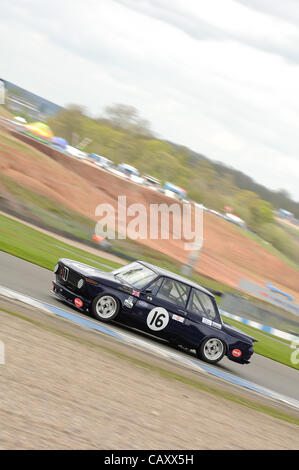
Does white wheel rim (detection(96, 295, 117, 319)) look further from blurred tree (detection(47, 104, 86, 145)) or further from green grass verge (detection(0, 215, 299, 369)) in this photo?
blurred tree (detection(47, 104, 86, 145))

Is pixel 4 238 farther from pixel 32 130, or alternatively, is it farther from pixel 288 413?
pixel 32 130

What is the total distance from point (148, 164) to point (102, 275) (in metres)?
91.3

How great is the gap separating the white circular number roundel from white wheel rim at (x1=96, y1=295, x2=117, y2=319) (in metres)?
0.66

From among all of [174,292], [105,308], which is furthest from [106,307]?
[174,292]

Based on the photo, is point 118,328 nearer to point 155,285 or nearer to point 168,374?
point 155,285

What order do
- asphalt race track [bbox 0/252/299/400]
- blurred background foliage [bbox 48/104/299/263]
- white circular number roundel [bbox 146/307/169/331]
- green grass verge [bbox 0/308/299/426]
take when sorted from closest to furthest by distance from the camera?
1. green grass verge [bbox 0/308/299/426]
2. white circular number roundel [bbox 146/307/169/331]
3. asphalt race track [bbox 0/252/299/400]
4. blurred background foliage [bbox 48/104/299/263]

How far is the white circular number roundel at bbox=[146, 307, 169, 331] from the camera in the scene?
1132cm

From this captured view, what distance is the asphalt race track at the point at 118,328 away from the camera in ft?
38.8

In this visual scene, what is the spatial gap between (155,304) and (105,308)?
0.91m

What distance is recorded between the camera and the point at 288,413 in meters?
9.82

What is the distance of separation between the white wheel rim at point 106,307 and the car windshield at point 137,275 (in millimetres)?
526

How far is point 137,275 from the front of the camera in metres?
11.7

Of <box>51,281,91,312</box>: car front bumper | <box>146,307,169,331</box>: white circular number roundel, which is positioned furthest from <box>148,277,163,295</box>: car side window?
<box>51,281,91,312</box>: car front bumper

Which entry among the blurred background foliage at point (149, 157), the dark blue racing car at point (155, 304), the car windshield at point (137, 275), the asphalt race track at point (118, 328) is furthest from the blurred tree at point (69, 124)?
the dark blue racing car at point (155, 304)
